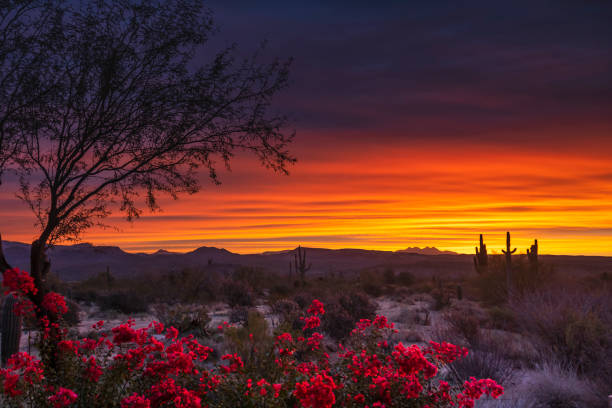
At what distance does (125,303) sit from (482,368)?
25.3 m

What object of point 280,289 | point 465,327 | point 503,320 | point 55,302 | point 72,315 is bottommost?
point 72,315

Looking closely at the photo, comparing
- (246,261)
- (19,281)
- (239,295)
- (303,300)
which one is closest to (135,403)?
(19,281)

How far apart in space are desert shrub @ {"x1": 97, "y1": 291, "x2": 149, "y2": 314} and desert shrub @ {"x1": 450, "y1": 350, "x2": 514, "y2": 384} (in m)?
24.2

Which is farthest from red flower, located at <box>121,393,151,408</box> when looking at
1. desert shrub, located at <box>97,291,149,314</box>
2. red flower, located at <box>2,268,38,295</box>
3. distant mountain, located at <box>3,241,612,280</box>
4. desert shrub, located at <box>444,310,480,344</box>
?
distant mountain, located at <box>3,241,612,280</box>

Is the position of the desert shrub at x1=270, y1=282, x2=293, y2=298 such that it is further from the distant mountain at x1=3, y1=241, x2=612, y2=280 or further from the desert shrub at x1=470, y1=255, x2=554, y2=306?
the distant mountain at x1=3, y1=241, x2=612, y2=280

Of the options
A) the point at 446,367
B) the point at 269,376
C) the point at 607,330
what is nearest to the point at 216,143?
the point at 269,376

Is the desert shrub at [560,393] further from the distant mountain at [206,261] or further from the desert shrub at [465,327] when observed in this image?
the distant mountain at [206,261]

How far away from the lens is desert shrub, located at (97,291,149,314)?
31.1 meters

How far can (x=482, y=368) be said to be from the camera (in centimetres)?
1039

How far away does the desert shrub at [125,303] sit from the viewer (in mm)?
31062

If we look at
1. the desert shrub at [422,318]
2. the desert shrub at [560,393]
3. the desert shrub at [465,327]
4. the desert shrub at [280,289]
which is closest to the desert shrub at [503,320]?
the desert shrub at [422,318]

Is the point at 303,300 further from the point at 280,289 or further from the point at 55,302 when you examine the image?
the point at 55,302

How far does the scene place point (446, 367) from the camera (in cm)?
1129

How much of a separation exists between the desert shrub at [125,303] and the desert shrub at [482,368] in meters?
24.2
